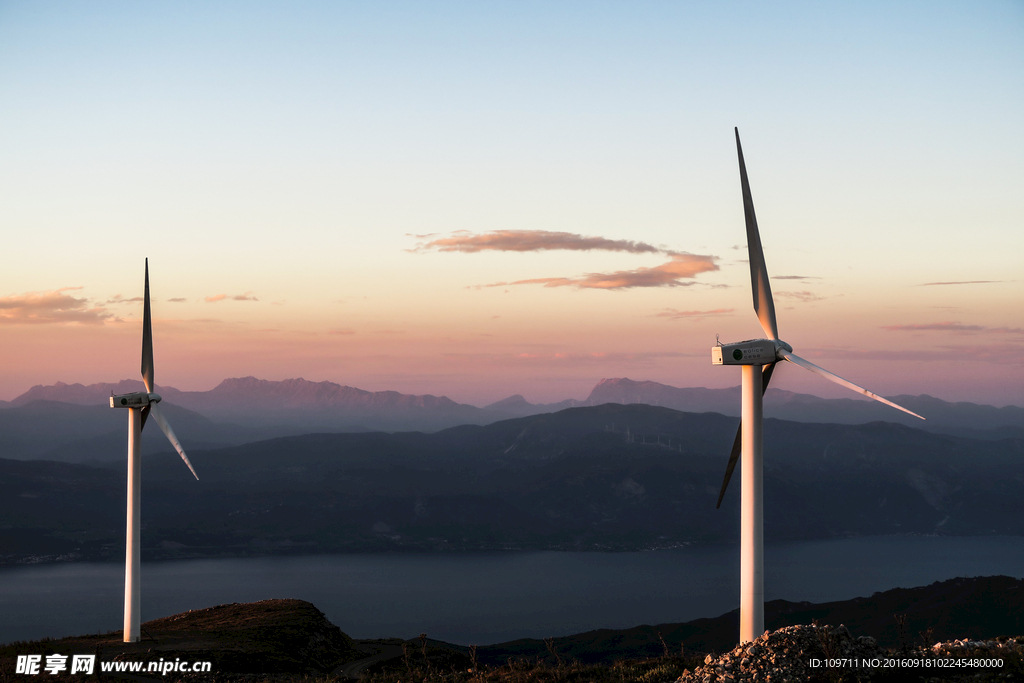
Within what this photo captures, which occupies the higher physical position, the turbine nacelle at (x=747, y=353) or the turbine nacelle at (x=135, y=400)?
the turbine nacelle at (x=747, y=353)

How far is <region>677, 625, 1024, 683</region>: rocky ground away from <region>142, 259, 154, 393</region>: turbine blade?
4941cm

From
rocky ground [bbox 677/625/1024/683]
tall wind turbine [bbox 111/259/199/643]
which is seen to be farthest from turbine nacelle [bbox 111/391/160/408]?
rocky ground [bbox 677/625/1024/683]

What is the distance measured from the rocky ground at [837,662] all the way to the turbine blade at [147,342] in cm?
4941

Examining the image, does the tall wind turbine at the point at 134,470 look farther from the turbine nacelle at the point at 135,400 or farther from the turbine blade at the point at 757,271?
the turbine blade at the point at 757,271

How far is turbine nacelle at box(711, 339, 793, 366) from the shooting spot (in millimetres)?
35594

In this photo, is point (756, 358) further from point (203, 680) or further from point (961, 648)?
point (203, 680)

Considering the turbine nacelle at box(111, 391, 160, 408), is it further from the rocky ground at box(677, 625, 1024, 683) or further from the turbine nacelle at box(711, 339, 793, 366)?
the rocky ground at box(677, 625, 1024, 683)

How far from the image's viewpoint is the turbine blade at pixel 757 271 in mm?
38312

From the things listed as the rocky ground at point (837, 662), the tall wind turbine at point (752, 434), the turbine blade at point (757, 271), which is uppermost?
the turbine blade at point (757, 271)

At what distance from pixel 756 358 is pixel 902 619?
1296 centimetres

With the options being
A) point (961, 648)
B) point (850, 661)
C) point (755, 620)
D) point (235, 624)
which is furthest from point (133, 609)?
point (961, 648)

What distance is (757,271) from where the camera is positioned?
3938 cm

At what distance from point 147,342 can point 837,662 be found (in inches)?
2213

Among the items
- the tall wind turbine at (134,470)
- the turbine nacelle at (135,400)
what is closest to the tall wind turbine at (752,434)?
the tall wind turbine at (134,470)
